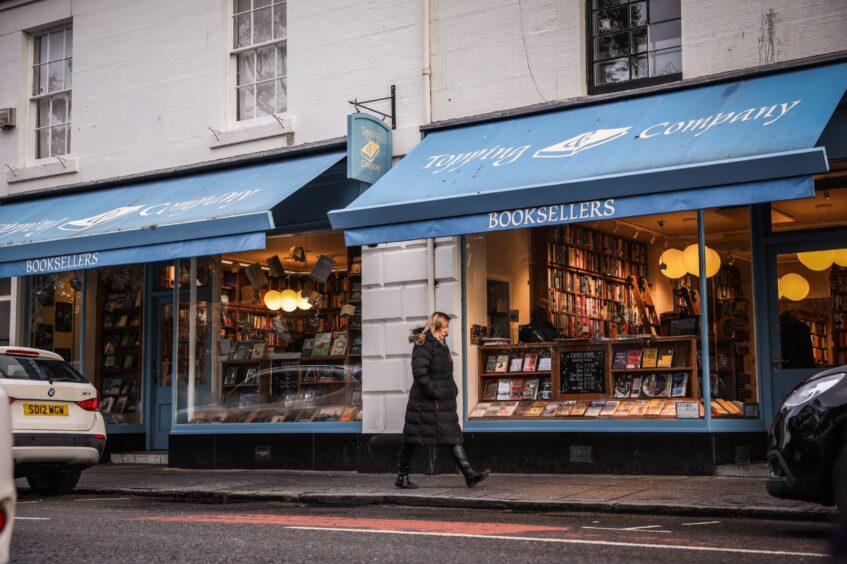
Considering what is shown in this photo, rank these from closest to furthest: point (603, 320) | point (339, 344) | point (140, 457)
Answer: point (603, 320) < point (339, 344) < point (140, 457)

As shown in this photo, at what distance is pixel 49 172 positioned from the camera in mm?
17203

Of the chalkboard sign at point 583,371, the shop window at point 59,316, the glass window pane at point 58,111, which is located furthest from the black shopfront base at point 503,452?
the glass window pane at point 58,111

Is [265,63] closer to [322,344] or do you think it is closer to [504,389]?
[322,344]

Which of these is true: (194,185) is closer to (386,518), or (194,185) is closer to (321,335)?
(321,335)

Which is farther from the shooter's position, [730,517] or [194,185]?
[194,185]

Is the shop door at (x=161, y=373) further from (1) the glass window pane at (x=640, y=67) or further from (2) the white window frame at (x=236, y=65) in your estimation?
(1) the glass window pane at (x=640, y=67)

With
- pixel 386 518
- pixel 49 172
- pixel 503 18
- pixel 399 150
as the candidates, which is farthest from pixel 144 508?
pixel 49 172

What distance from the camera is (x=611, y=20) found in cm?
1270

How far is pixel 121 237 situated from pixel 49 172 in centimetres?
426

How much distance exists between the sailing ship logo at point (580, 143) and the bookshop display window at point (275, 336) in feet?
11.3

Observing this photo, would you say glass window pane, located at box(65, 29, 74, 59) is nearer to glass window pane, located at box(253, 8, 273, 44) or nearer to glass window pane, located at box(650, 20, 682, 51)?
glass window pane, located at box(253, 8, 273, 44)

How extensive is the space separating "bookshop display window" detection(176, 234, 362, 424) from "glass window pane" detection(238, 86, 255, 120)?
6.67 feet

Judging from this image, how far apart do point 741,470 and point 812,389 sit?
4362mm

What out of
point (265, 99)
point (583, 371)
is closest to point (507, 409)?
point (583, 371)
